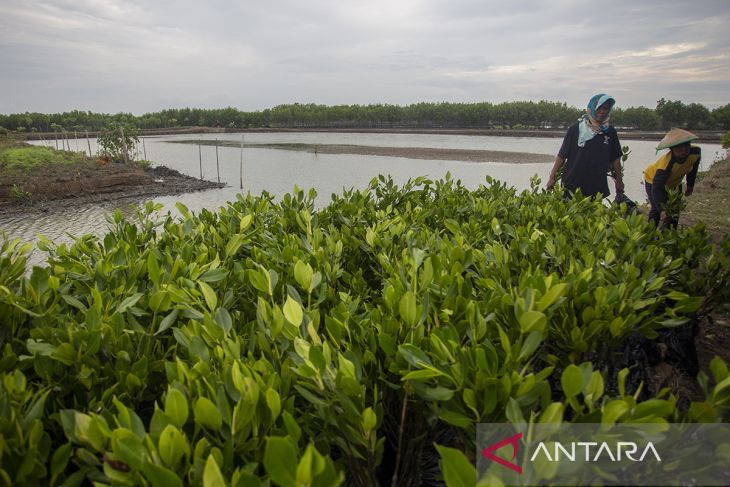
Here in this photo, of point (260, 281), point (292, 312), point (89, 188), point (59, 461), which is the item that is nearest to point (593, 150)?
point (260, 281)

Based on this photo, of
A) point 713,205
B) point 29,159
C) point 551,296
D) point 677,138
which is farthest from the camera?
point 29,159

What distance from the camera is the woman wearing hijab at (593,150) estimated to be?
5.13 meters

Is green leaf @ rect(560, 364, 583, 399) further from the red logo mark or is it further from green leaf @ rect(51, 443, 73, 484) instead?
green leaf @ rect(51, 443, 73, 484)

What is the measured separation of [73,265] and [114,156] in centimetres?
2875

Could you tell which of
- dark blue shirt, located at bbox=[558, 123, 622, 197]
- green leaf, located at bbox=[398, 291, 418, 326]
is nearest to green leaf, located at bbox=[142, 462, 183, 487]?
green leaf, located at bbox=[398, 291, 418, 326]

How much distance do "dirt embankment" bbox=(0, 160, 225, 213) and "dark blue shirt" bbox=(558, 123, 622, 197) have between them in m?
17.5

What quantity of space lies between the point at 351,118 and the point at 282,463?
9405 centimetres

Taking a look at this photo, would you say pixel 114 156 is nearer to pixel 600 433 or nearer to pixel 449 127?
pixel 600 433

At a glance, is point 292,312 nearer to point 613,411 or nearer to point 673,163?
point 613,411

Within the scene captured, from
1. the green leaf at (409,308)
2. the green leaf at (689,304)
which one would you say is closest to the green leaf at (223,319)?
the green leaf at (409,308)

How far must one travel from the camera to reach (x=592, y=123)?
205 inches

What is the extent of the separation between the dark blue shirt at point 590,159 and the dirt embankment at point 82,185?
17.5 metres

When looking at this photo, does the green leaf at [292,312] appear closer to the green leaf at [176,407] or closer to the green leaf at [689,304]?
the green leaf at [176,407]

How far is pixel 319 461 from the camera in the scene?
2.72 feet
